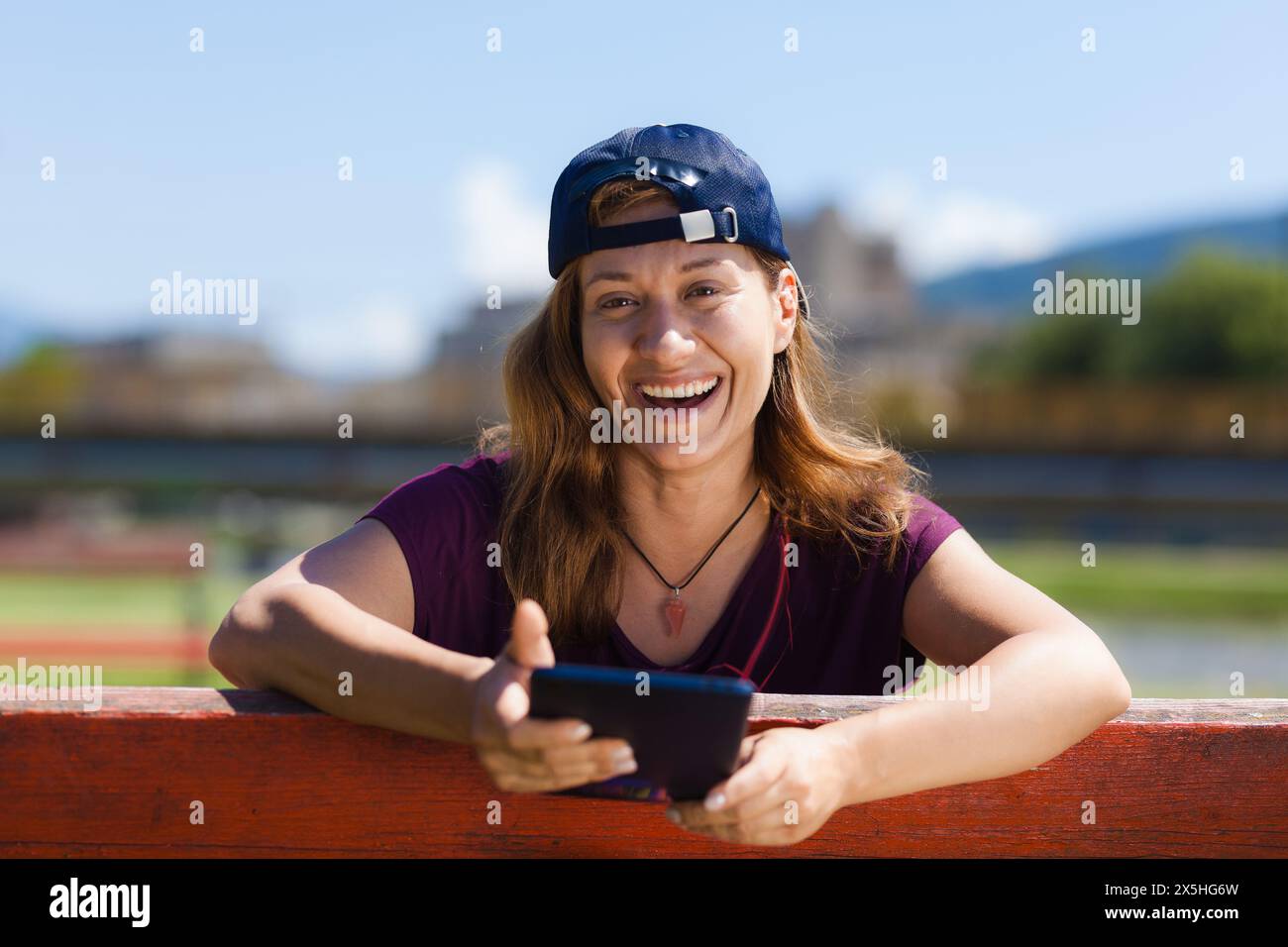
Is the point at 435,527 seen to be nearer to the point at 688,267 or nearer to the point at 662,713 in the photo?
the point at 688,267

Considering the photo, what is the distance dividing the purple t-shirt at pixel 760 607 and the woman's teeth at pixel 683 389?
0.34 metres

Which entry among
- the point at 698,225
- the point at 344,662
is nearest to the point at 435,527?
the point at 344,662

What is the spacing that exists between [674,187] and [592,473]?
583mm

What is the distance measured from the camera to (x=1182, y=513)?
21438 mm

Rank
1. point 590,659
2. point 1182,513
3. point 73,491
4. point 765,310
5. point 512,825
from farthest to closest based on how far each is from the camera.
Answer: point 73,491 → point 1182,513 → point 765,310 → point 590,659 → point 512,825

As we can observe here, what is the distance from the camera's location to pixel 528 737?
1363mm

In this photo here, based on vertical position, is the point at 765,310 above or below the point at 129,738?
above

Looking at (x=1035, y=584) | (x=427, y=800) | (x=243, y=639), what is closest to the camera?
(x=427, y=800)

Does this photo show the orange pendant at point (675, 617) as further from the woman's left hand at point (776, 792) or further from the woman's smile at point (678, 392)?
the woman's left hand at point (776, 792)

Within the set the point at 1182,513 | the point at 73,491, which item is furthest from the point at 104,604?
the point at 1182,513

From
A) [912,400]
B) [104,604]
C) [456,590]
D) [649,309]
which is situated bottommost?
[104,604]
